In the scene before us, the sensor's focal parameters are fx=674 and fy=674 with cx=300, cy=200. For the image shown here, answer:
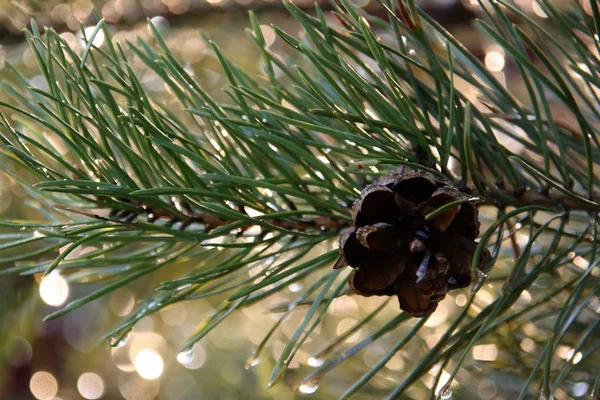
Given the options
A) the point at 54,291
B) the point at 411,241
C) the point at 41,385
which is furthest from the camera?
the point at 41,385

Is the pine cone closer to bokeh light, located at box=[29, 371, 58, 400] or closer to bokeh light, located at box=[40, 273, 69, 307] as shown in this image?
bokeh light, located at box=[40, 273, 69, 307]

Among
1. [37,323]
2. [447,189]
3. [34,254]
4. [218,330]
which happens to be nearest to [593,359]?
[447,189]

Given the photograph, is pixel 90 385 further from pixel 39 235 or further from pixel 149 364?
pixel 39 235

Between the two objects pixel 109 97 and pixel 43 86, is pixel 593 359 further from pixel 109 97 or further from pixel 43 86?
pixel 43 86

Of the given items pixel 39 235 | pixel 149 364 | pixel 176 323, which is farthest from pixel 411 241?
pixel 149 364

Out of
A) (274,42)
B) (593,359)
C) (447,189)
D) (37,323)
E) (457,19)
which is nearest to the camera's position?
(447,189)

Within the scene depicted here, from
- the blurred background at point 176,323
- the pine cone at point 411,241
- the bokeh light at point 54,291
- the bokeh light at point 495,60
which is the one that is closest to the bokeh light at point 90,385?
the blurred background at point 176,323

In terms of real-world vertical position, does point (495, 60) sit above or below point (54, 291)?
above
